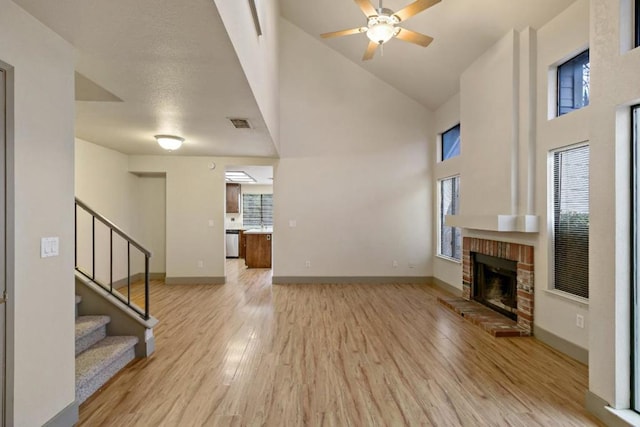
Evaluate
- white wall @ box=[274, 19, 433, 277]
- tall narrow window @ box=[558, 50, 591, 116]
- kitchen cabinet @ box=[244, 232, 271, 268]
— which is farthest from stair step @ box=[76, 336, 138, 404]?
kitchen cabinet @ box=[244, 232, 271, 268]

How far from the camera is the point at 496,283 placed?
4.86 meters

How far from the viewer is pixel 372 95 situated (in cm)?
693

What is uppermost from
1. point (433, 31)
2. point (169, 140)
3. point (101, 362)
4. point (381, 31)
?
point (433, 31)

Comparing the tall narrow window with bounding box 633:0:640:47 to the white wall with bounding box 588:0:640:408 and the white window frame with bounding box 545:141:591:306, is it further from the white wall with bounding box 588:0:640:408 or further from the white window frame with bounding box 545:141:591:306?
the white window frame with bounding box 545:141:591:306

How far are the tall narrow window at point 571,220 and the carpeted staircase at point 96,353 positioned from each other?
13.9 feet

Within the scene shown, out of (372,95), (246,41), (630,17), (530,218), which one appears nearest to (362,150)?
(372,95)

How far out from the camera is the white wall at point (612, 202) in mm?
2252

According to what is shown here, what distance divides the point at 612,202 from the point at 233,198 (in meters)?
10.1

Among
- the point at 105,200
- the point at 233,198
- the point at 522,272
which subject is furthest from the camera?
the point at 233,198

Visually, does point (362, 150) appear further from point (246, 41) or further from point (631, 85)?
point (631, 85)

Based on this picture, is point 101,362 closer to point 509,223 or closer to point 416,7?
point 416,7

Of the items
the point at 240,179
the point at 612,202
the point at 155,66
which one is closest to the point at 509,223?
the point at 612,202

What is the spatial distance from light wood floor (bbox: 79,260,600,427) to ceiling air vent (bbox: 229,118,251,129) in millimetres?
2502

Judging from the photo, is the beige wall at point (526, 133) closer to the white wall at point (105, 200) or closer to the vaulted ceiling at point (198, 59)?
the vaulted ceiling at point (198, 59)
